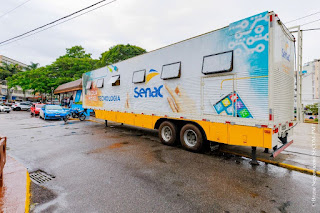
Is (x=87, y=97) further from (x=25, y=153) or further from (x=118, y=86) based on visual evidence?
(x=25, y=153)

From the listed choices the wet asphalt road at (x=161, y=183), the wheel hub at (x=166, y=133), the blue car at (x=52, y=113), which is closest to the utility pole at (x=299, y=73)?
the wet asphalt road at (x=161, y=183)

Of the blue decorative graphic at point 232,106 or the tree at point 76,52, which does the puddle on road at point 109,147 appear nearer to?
the blue decorative graphic at point 232,106

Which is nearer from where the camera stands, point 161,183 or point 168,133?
point 161,183

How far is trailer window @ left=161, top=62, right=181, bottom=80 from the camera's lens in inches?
253

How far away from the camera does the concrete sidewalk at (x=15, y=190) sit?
2.88 meters

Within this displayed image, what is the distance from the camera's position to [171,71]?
665 centimetres

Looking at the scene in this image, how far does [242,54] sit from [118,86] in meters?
6.91

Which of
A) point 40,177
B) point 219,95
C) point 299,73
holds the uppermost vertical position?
point 299,73

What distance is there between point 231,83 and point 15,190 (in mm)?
5876

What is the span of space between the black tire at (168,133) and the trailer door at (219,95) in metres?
1.61

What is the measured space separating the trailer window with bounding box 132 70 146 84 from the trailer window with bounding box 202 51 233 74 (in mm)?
3213

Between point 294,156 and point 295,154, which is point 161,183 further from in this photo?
point 295,154

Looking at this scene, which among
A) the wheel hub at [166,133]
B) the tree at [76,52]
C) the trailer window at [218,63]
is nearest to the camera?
the trailer window at [218,63]

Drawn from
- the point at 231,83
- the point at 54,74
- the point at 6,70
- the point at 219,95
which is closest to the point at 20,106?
the point at 54,74
